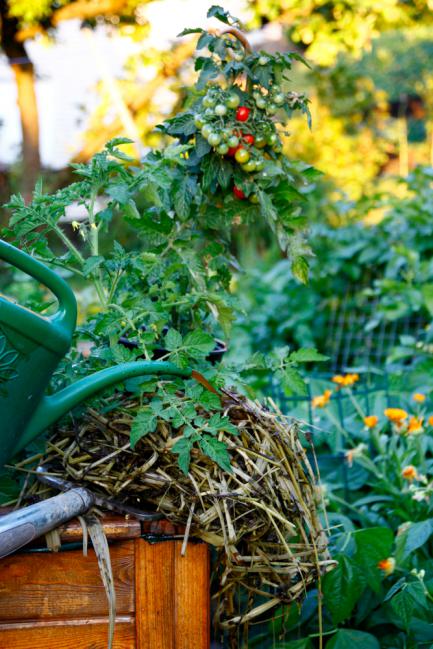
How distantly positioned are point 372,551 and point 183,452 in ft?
1.95

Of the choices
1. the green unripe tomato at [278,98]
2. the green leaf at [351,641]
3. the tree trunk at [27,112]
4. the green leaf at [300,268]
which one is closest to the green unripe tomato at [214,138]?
the green unripe tomato at [278,98]

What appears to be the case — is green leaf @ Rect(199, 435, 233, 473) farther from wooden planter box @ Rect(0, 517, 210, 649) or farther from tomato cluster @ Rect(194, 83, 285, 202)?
tomato cluster @ Rect(194, 83, 285, 202)

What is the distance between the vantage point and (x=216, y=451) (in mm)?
995

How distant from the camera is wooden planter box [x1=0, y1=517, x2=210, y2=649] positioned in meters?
0.98

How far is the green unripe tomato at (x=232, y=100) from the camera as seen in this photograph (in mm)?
1243

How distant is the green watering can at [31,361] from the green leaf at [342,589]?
638mm

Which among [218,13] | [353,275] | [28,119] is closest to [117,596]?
[218,13]

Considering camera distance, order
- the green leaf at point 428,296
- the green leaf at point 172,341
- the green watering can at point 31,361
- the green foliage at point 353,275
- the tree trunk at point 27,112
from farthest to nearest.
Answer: the tree trunk at point 27,112 < the green foliage at point 353,275 < the green leaf at point 428,296 < the green leaf at point 172,341 < the green watering can at point 31,361

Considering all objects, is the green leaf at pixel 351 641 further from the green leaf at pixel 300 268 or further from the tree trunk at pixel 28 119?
the tree trunk at pixel 28 119

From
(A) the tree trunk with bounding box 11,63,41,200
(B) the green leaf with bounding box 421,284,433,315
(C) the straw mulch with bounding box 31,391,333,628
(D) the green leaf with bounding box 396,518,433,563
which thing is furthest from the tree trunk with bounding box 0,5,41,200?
(C) the straw mulch with bounding box 31,391,333,628

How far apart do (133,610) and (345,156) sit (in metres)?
7.60

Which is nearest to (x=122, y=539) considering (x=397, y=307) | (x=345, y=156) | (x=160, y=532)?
(x=160, y=532)

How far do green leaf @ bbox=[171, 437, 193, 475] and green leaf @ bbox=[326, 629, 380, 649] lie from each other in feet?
1.88

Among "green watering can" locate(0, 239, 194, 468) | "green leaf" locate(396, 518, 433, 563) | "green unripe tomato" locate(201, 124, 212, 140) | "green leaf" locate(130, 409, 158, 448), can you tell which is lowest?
"green leaf" locate(396, 518, 433, 563)
